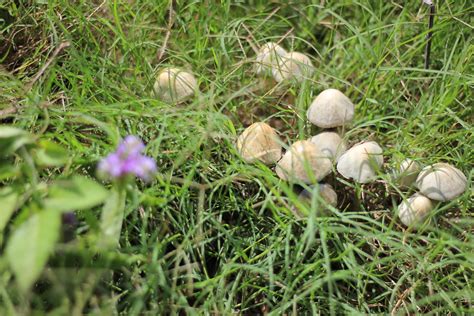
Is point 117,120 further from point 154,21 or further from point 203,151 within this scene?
point 154,21

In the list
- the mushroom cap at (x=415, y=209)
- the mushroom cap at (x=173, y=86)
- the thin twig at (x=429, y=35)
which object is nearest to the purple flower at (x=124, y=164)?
the mushroom cap at (x=173, y=86)

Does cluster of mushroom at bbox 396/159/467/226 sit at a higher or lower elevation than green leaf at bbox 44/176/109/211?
lower

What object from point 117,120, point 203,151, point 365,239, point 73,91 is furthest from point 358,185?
point 73,91

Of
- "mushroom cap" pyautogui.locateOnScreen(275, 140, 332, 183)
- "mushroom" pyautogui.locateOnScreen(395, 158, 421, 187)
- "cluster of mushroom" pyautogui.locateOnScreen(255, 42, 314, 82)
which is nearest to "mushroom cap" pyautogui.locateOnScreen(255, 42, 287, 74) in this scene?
"cluster of mushroom" pyautogui.locateOnScreen(255, 42, 314, 82)

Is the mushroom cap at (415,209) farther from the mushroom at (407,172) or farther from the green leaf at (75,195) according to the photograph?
the green leaf at (75,195)

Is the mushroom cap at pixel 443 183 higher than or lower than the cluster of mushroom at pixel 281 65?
lower

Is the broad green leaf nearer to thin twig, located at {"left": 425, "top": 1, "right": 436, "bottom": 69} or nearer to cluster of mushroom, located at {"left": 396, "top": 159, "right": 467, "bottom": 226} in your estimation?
cluster of mushroom, located at {"left": 396, "top": 159, "right": 467, "bottom": 226}
